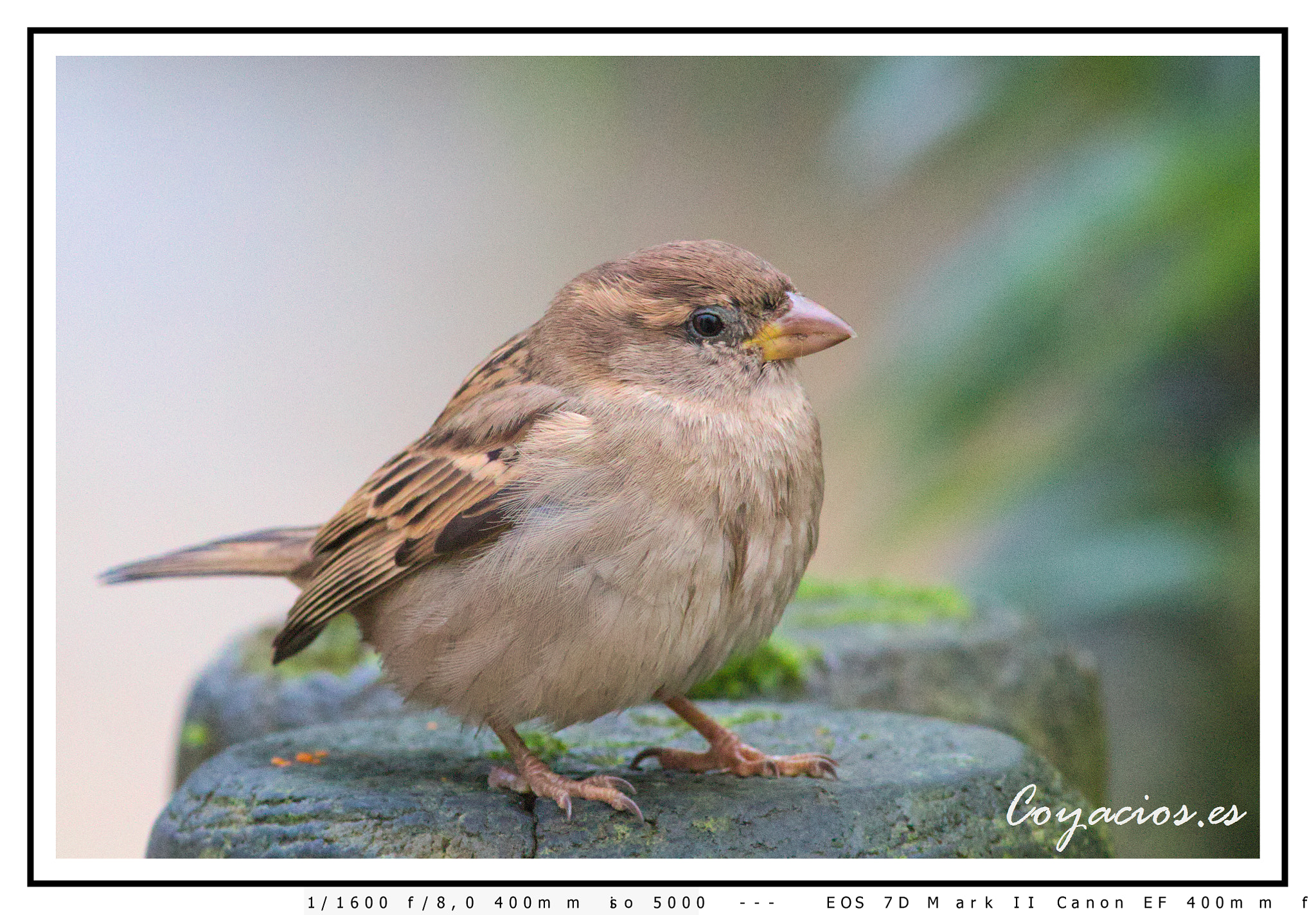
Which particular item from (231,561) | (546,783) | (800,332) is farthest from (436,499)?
(800,332)

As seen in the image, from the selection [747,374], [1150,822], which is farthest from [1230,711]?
[747,374]

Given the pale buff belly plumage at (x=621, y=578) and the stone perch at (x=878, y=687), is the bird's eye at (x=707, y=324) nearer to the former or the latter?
the pale buff belly plumage at (x=621, y=578)

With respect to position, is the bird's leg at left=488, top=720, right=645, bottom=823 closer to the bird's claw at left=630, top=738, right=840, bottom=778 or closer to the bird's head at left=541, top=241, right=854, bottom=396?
the bird's claw at left=630, top=738, right=840, bottom=778

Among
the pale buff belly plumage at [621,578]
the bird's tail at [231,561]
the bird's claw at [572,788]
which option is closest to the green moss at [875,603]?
the pale buff belly plumage at [621,578]

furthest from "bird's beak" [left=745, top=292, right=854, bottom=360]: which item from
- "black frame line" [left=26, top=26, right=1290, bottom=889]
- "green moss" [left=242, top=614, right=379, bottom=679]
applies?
"green moss" [left=242, top=614, right=379, bottom=679]

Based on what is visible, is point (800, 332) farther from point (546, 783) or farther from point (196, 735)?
point (196, 735)
